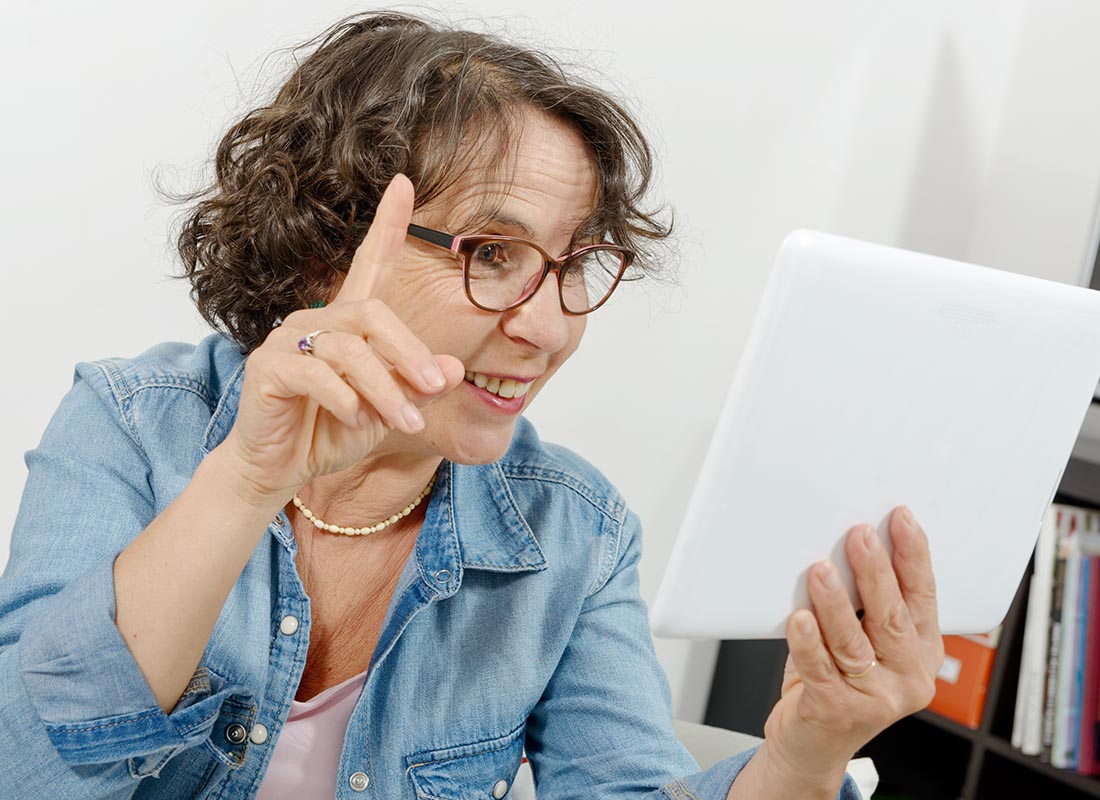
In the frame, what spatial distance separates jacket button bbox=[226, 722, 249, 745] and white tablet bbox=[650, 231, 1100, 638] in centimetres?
48

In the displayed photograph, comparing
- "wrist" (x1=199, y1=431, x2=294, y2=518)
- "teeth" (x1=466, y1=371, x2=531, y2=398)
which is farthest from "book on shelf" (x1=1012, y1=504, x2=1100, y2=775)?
"wrist" (x1=199, y1=431, x2=294, y2=518)

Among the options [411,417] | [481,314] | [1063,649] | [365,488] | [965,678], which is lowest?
[965,678]

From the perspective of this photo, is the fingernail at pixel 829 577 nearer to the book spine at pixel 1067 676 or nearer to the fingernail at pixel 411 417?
the fingernail at pixel 411 417

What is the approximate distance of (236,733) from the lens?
1148 millimetres

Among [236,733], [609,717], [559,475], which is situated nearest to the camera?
[236,733]

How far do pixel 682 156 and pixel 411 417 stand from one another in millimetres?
1387

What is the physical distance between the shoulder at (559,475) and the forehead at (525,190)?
0.32 m

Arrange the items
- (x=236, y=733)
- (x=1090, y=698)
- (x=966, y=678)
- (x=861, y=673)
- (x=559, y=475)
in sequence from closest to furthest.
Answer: (x=861, y=673)
(x=236, y=733)
(x=559, y=475)
(x=1090, y=698)
(x=966, y=678)

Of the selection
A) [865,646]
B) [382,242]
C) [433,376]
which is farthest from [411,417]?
[865,646]

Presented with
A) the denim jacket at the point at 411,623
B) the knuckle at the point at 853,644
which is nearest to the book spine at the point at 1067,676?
→ the denim jacket at the point at 411,623

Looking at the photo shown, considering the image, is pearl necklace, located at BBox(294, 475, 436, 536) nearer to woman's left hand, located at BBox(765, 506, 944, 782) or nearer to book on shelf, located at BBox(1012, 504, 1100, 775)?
woman's left hand, located at BBox(765, 506, 944, 782)

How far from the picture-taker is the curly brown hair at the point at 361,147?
1.19m

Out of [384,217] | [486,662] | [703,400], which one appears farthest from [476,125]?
[703,400]

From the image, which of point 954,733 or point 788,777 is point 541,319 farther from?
point 954,733
